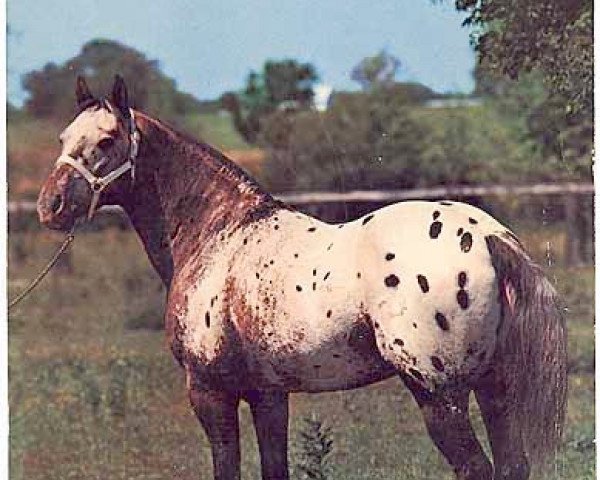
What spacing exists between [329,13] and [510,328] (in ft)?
1.77

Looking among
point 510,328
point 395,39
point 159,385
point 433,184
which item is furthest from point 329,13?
point 159,385

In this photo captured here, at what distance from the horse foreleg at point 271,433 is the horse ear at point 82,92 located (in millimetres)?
442

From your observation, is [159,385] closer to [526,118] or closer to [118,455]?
[118,455]

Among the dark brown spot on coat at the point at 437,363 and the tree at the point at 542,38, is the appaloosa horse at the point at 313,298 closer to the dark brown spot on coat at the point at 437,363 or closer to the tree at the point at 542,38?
the dark brown spot on coat at the point at 437,363

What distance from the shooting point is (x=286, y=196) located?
2092 mm

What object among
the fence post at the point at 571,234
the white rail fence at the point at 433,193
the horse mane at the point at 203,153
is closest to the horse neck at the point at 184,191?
the horse mane at the point at 203,153

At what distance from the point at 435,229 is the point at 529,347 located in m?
0.18

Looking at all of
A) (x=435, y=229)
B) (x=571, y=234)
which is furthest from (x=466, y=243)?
(x=571, y=234)

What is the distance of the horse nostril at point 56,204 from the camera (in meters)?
1.76

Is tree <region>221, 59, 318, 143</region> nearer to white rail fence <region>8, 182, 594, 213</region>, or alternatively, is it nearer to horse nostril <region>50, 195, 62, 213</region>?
white rail fence <region>8, 182, 594, 213</region>

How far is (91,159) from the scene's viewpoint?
176 centimetres

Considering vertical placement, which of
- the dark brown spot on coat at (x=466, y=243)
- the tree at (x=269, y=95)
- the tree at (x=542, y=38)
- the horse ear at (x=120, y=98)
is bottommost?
the dark brown spot on coat at (x=466, y=243)

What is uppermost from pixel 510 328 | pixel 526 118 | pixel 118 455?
pixel 526 118

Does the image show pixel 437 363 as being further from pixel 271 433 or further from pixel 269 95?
pixel 269 95
